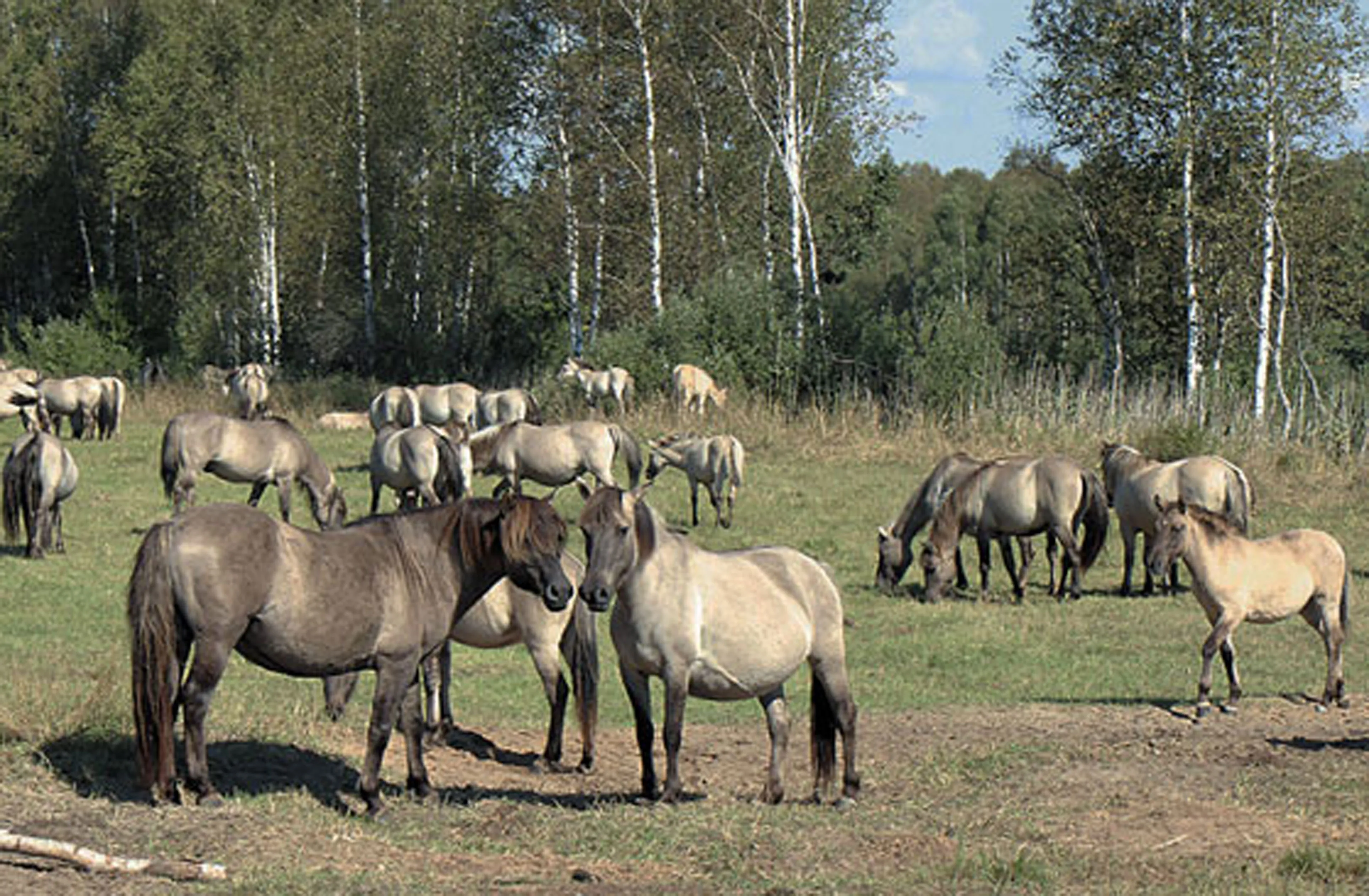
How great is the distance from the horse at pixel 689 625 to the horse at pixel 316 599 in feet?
1.03

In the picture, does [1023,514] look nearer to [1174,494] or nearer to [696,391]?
[1174,494]

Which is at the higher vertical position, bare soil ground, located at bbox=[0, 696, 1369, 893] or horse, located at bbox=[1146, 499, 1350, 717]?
horse, located at bbox=[1146, 499, 1350, 717]

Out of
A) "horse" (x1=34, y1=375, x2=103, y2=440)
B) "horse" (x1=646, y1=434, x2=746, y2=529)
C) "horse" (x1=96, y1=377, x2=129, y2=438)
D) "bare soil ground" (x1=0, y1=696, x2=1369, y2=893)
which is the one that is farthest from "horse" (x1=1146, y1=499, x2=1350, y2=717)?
"horse" (x1=34, y1=375, x2=103, y2=440)

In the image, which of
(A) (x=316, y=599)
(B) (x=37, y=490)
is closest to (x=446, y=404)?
(B) (x=37, y=490)

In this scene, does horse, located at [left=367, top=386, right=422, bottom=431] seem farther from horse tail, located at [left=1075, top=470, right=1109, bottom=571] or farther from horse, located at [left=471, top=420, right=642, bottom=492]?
horse tail, located at [left=1075, top=470, right=1109, bottom=571]

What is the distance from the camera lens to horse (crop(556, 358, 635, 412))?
34.8m

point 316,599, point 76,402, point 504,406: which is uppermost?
point 316,599

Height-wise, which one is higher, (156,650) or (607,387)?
(156,650)

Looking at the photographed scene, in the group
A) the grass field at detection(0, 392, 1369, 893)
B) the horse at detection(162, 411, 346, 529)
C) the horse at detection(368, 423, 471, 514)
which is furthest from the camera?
the horse at detection(368, 423, 471, 514)

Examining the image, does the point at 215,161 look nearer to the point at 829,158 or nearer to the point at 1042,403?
the point at 829,158

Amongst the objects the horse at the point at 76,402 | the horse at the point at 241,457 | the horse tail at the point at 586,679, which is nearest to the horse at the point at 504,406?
the horse at the point at 241,457

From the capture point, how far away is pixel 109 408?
111 feet

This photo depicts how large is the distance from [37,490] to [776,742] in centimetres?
1374

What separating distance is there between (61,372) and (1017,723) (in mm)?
42509
